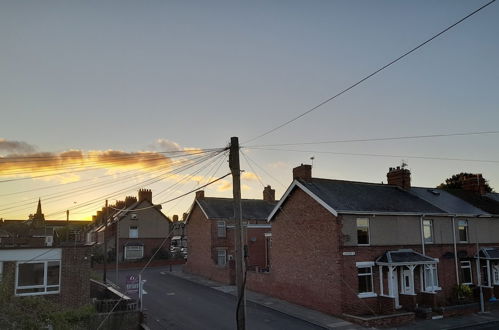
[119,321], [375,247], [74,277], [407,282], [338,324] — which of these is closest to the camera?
[119,321]

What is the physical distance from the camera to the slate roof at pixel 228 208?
4419 cm

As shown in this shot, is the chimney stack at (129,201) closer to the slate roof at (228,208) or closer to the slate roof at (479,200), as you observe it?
the slate roof at (228,208)

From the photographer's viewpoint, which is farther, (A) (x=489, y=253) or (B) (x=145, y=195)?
(B) (x=145, y=195)

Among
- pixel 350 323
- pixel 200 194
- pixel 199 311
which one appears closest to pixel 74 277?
pixel 199 311

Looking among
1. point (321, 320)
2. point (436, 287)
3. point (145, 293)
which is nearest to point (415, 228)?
point (436, 287)

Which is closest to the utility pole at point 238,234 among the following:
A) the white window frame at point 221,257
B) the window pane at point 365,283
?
the window pane at point 365,283

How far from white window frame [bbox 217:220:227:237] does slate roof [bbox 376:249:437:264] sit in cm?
2066

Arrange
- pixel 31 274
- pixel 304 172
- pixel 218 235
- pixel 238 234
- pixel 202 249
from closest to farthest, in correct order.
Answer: pixel 238 234 → pixel 31 274 → pixel 304 172 → pixel 218 235 → pixel 202 249

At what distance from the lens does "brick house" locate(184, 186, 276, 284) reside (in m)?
42.6

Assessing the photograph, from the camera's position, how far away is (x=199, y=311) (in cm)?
2589

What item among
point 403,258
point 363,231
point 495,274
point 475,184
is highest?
point 475,184

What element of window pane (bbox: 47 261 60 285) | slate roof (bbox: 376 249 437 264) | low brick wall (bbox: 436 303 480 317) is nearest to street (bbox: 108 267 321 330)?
window pane (bbox: 47 261 60 285)

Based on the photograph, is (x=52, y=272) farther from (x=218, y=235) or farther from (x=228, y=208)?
(x=228, y=208)

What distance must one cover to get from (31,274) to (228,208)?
25.0m
